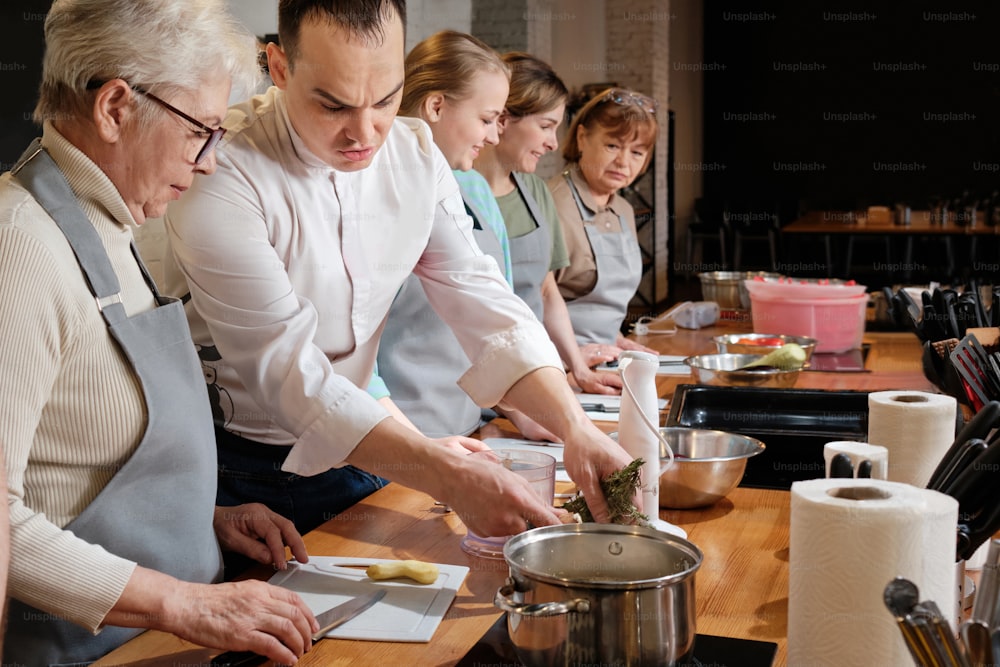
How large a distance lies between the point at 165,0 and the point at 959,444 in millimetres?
1183

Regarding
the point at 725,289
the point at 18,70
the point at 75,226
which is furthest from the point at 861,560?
the point at 725,289

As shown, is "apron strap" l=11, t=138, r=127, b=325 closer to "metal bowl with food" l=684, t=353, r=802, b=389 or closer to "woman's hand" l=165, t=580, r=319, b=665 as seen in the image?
"woman's hand" l=165, t=580, r=319, b=665

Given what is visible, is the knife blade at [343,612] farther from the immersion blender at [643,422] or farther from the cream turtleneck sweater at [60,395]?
the immersion blender at [643,422]

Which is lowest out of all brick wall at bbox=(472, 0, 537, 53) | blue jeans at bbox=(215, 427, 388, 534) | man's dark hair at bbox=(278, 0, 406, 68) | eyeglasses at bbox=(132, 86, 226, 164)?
blue jeans at bbox=(215, 427, 388, 534)

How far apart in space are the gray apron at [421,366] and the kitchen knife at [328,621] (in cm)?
107

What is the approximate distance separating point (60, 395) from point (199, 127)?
416mm

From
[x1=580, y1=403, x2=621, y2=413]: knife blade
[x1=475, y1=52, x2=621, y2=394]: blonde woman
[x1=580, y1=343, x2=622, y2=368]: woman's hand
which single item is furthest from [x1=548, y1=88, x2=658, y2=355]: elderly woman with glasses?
[x1=580, y1=403, x2=621, y2=413]: knife blade

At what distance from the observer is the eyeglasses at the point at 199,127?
1.40 meters

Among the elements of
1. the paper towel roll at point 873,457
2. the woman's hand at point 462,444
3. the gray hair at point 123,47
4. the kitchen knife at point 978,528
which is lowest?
the woman's hand at point 462,444

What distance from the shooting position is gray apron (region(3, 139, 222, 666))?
1.35 m

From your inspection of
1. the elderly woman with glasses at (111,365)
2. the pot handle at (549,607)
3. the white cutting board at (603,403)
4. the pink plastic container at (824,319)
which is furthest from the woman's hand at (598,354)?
the pot handle at (549,607)

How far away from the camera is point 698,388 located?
2.48 m

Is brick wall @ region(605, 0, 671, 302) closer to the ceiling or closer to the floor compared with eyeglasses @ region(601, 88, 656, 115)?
closer to the ceiling

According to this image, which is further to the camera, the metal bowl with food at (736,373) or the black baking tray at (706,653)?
the metal bowl with food at (736,373)
